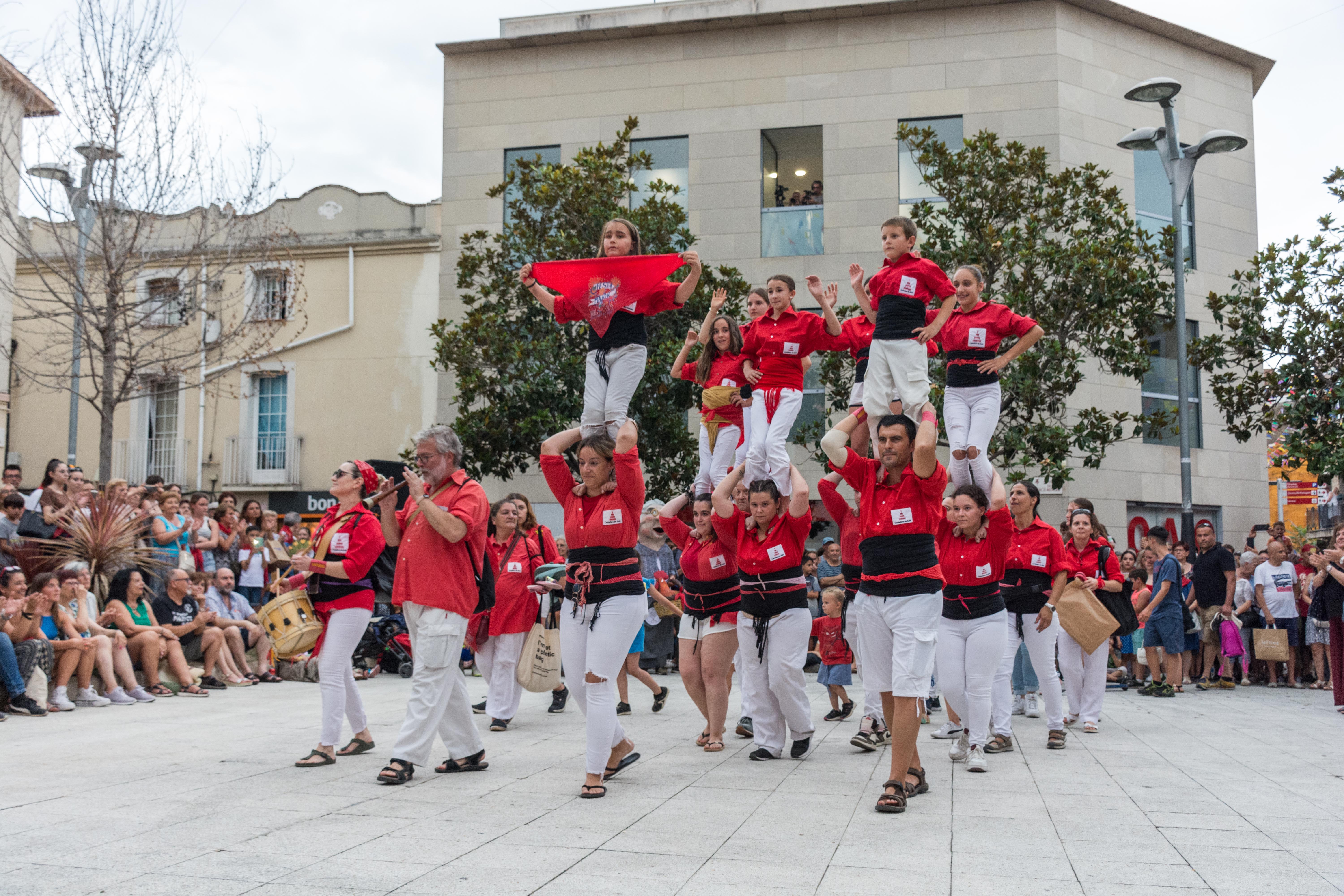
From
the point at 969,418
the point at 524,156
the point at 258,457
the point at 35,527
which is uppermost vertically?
the point at 524,156

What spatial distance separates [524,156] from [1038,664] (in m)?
16.8

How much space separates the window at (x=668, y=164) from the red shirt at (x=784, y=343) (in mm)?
13469

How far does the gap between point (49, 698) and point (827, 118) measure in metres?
16.7

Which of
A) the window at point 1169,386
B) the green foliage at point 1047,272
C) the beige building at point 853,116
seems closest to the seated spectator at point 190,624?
the beige building at point 853,116

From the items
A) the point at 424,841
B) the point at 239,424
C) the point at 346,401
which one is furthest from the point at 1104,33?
the point at 424,841

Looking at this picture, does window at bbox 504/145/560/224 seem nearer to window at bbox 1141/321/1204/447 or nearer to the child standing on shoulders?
window at bbox 1141/321/1204/447

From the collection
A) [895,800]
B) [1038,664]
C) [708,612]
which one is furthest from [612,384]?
[1038,664]

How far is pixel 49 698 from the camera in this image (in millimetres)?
10469

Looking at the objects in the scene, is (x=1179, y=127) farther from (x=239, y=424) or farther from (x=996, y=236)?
(x=239, y=424)

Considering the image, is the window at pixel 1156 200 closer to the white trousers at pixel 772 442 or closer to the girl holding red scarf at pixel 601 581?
the white trousers at pixel 772 442

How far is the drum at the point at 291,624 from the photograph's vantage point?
7465 millimetres

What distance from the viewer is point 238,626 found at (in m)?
13.5

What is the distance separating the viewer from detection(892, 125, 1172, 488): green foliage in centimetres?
1546

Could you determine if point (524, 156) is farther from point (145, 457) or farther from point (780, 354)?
point (780, 354)
